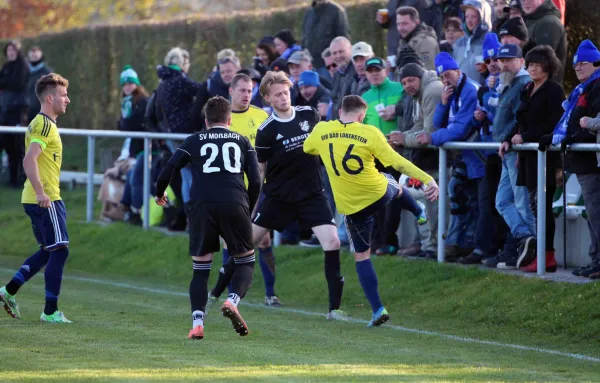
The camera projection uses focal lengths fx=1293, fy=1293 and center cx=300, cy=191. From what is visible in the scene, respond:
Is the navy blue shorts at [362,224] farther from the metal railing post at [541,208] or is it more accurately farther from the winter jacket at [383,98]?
the winter jacket at [383,98]

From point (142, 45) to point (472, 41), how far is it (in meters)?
13.6

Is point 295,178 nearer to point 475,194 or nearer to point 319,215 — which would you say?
point 319,215

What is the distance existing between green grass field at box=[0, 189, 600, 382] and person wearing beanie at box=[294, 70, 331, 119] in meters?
1.76

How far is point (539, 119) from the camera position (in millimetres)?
12477

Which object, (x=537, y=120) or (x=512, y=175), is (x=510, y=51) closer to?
(x=537, y=120)

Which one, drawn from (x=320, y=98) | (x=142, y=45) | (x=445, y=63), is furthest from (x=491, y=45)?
(x=142, y=45)

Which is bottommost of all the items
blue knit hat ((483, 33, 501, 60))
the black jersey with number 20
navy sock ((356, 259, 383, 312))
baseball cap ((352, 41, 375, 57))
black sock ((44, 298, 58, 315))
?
black sock ((44, 298, 58, 315))

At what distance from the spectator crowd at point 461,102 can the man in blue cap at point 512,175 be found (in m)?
0.01

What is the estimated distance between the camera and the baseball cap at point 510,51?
12.7 metres

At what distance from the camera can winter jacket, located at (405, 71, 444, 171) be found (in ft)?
45.8

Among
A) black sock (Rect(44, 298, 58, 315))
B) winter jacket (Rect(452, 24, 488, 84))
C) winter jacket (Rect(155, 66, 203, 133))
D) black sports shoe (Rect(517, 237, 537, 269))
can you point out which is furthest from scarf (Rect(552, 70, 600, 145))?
winter jacket (Rect(155, 66, 203, 133))

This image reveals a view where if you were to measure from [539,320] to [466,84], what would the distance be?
10.5ft

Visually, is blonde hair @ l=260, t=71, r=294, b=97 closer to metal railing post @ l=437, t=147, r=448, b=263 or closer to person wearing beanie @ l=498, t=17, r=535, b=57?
metal railing post @ l=437, t=147, r=448, b=263

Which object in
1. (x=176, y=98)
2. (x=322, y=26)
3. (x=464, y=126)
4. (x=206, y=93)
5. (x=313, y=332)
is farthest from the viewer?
(x=322, y=26)
